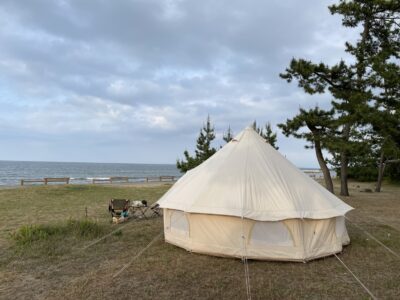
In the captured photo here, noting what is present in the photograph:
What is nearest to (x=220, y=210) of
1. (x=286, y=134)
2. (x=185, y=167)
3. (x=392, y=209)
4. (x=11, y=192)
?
(x=392, y=209)

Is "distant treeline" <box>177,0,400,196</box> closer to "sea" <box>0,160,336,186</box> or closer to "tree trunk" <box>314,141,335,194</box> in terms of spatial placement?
"tree trunk" <box>314,141,335,194</box>

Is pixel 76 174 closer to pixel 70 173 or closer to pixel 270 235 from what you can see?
pixel 70 173

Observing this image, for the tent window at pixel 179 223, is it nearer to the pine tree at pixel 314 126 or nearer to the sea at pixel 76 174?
the pine tree at pixel 314 126

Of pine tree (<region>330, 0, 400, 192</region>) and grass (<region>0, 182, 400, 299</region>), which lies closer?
grass (<region>0, 182, 400, 299</region>)

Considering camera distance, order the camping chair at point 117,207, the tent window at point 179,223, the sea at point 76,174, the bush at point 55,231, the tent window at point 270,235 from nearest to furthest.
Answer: the tent window at point 270,235, the tent window at point 179,223, the bush at point 55,231, the camping chair at point 117,207, the sea at point 76,174

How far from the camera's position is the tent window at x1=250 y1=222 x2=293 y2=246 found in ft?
24.1

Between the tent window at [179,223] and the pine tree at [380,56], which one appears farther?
the pine tree at [380,56]

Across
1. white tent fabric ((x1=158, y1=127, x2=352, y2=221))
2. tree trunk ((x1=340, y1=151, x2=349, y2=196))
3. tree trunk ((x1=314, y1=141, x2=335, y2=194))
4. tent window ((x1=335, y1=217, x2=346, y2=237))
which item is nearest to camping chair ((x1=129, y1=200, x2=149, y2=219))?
white tent fabric ((x1=158, y1=127, x2=352, y2=221))

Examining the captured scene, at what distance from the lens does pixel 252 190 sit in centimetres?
775

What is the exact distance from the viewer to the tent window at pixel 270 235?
734 centimetres

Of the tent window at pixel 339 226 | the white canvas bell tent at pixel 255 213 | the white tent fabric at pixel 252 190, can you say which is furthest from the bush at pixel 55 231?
the tent window at pixel 339 226

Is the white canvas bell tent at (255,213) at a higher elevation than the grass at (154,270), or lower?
higher

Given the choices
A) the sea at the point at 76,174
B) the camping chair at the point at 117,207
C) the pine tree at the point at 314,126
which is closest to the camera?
the camping chair at the point at 117,207

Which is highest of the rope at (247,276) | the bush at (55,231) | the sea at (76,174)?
the sea at (76,174)
